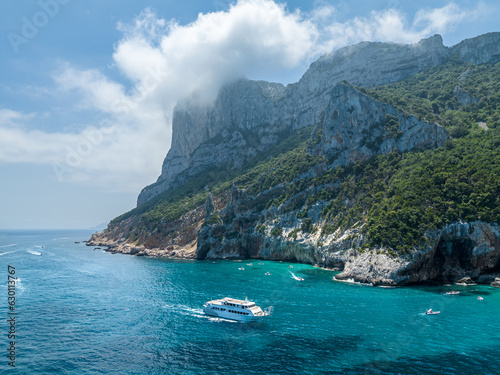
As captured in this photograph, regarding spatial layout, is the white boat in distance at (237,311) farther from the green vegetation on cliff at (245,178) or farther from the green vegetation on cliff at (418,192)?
the green vegetation on cliff at (245,178)

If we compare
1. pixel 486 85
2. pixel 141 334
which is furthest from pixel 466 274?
pixel 486 85

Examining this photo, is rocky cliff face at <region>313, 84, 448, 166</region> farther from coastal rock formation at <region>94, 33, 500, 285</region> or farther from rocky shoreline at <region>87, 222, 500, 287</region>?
rocky shoreline at <region>87, 222, 500, 287</region>

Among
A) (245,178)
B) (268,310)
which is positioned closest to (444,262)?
(268,310)

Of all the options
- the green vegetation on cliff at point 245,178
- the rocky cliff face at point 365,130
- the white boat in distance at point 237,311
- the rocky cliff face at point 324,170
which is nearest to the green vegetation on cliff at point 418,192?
the rocky cliff face at point 365,130

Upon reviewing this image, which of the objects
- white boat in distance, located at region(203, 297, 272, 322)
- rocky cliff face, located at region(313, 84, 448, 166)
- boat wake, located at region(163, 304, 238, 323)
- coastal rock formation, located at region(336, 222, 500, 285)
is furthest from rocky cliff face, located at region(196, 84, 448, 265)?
boat wake, located at region(163, 304, 238, 323)

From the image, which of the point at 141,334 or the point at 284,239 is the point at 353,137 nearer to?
the point at 284,239
